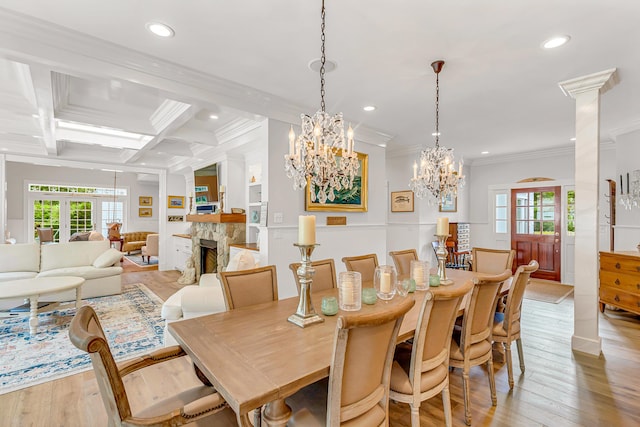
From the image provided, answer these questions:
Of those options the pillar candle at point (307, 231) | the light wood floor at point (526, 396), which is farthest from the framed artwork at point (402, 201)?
the pillar candle at point (307, 231)

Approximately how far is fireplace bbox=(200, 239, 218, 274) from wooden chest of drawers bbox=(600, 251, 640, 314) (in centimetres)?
568

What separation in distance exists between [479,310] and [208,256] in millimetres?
4890

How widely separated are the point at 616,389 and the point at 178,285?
5.86m

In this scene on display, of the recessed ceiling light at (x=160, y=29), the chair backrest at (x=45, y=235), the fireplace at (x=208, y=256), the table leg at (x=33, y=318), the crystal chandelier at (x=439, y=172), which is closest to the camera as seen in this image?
the recessed ceiling light at (x=160, y=29)

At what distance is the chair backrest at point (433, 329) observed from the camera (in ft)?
4.87

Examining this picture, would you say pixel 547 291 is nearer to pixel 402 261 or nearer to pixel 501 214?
pixel 501 214

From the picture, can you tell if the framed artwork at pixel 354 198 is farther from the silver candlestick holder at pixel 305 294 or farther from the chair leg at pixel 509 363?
the chair leg at pixel 509 363

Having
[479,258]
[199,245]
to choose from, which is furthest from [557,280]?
[199,245]

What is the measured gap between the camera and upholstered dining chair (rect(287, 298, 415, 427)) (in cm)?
112

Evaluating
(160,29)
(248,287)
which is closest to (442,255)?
(248,287)

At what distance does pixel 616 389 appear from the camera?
226 centimetres

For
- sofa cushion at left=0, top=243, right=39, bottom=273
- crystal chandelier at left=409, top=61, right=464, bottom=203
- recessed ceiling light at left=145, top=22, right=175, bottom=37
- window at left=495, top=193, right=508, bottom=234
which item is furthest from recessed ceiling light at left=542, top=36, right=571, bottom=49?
sofa cushion at left=0, top=243, right=39, bottom=273

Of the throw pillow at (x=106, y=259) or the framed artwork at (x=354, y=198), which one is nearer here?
the framed artwork at (x=354, y=198)

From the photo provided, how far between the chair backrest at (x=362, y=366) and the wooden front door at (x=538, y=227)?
20.3 ft
